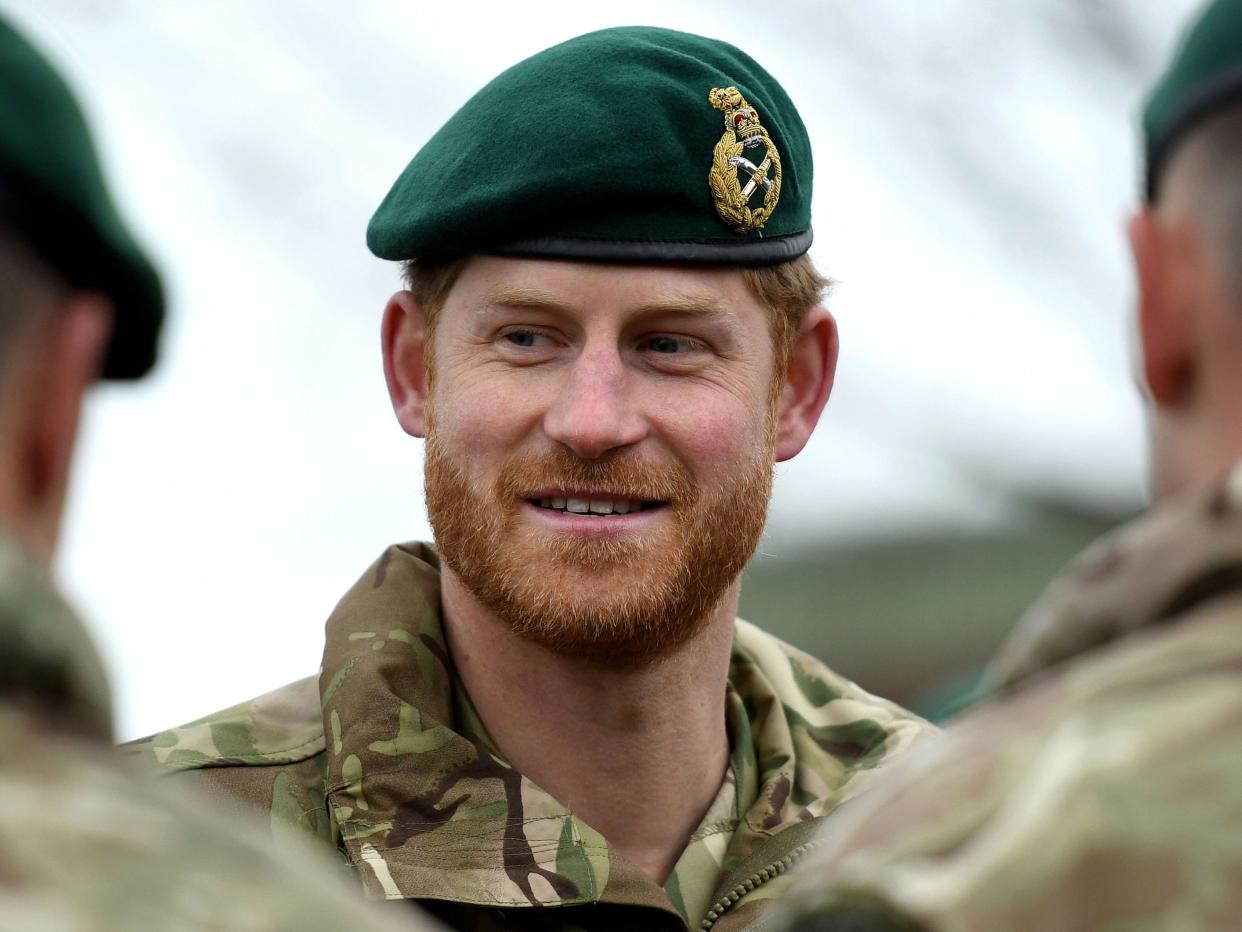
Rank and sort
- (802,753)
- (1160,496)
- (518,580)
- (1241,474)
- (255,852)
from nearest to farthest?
(255,852)
(1241,474)
(1160,496)
(518,580)
(802,753)

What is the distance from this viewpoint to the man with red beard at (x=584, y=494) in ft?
10.5

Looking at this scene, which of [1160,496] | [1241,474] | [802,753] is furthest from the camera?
[802,753]

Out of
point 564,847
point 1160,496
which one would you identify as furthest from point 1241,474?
point 564,847

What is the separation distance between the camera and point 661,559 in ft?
10.7

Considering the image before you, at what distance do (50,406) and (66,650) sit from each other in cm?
22

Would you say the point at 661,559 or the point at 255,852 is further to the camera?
the point at 661,559

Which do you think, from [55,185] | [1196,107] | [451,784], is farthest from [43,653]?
[451,784]

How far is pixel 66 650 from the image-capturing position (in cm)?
157

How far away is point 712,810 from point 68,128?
2019mm

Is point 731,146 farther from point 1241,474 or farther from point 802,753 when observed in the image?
point 1241,474

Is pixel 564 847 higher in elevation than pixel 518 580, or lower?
lower

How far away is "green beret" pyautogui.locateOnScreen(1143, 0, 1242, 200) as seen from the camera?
1.85m

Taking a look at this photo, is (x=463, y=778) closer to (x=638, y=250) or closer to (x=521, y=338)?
(x=521, y=338)

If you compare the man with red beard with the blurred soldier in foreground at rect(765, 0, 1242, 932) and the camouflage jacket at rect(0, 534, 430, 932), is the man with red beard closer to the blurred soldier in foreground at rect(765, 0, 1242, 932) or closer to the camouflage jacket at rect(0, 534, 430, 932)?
the blurred soldier in foreground at rect(765, 0, 1242, 932)
